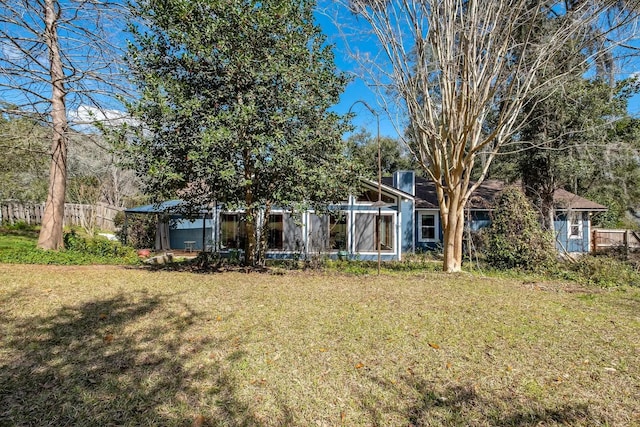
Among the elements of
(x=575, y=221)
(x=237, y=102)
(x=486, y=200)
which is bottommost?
(x=575, y=221)

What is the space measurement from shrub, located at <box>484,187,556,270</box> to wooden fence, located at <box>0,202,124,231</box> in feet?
53.7

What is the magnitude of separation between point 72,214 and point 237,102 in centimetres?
1739

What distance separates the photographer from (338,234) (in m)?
15.8

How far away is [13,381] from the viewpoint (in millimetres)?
3148

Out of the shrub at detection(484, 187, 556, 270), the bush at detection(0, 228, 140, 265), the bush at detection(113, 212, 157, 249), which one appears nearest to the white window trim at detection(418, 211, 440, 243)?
the shrub at detection(484, 187, 556, 270)

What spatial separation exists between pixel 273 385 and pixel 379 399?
37.1 inches

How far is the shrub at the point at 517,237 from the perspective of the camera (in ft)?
34.1

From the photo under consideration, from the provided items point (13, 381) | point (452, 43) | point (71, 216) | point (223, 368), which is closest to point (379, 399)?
point (223, 368)

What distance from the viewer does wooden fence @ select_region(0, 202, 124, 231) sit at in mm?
18500

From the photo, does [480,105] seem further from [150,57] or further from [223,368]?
[223,368]

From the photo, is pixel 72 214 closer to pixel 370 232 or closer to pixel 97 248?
pixel 97 248

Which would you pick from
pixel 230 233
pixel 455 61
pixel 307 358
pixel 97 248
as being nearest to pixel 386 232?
pixel 230 233

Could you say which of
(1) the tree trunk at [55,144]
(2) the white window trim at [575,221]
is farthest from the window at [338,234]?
(2) the white window trim at [575,221]

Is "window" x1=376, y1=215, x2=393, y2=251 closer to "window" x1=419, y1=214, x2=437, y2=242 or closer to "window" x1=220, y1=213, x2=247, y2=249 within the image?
"window" x1=419, y1=214, x2=437, y2=242
